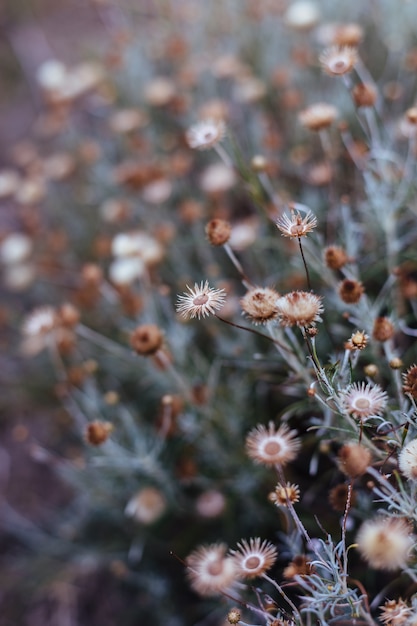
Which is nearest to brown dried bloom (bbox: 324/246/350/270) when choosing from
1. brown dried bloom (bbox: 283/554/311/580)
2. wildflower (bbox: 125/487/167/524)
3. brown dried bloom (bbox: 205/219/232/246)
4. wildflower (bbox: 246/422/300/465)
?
brown dried bloom (bbox: 205/219/232/246)

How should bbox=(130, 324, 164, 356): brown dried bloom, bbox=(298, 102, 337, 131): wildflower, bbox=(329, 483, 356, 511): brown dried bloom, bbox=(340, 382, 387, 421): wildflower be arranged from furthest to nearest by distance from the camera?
bbox=(298, 102, 337, 131): wildflower < bbox=(130, 324, 164, 356): brown dried bloom < bbox=(329, 483, 356, 511): brown dried bloom < bbox=(340, 382, 387, 421): wildflower

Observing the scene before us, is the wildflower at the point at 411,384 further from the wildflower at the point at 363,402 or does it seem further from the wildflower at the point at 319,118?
the wildflower at the point at 319,118

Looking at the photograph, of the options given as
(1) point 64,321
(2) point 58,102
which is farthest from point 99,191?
(1) point 64,321

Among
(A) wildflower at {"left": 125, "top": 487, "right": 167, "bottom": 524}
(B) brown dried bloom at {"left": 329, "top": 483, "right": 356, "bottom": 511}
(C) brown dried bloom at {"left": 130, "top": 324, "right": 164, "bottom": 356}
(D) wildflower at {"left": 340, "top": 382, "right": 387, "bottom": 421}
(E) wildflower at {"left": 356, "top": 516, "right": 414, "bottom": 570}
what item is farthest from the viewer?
(A) wildflower at {"left": 125, "top": 487, "right": 167, "bottom": 524}

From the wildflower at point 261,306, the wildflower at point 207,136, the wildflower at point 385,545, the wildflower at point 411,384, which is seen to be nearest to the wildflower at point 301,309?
Result: the wildflower at point 261,306

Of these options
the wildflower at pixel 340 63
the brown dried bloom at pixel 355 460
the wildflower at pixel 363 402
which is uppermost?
the wildflower at pixel 340 63

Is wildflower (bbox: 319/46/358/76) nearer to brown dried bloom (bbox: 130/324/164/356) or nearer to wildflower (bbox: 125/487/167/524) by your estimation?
brown dried bloom (bbox: 130/324/164/356)
